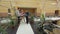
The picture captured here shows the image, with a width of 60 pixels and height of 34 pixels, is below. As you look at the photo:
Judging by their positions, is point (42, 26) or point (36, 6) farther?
point (36, 6)

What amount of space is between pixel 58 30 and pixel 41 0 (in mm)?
11078

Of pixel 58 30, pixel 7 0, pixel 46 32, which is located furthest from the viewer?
pixel 7 0

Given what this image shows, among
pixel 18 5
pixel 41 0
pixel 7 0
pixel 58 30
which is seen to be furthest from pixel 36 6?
pixel 58 30

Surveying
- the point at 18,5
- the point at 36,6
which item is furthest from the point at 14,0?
the point at 36,6

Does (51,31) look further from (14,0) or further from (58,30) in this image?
(14,0)

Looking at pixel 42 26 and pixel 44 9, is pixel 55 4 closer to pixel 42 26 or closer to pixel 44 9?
pixel 44 9

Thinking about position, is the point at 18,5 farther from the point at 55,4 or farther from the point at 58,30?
the point at 58,30

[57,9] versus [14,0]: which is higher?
[14,0]

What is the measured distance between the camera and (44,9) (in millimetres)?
17000

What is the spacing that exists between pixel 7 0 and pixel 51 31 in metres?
11.6

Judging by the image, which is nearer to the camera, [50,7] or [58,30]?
[58,30]

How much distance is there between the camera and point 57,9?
17.3 meters

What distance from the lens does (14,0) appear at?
16812 mm

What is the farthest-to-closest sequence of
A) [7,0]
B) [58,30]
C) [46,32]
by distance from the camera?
[7,0] → [58,30] → [46,32]
